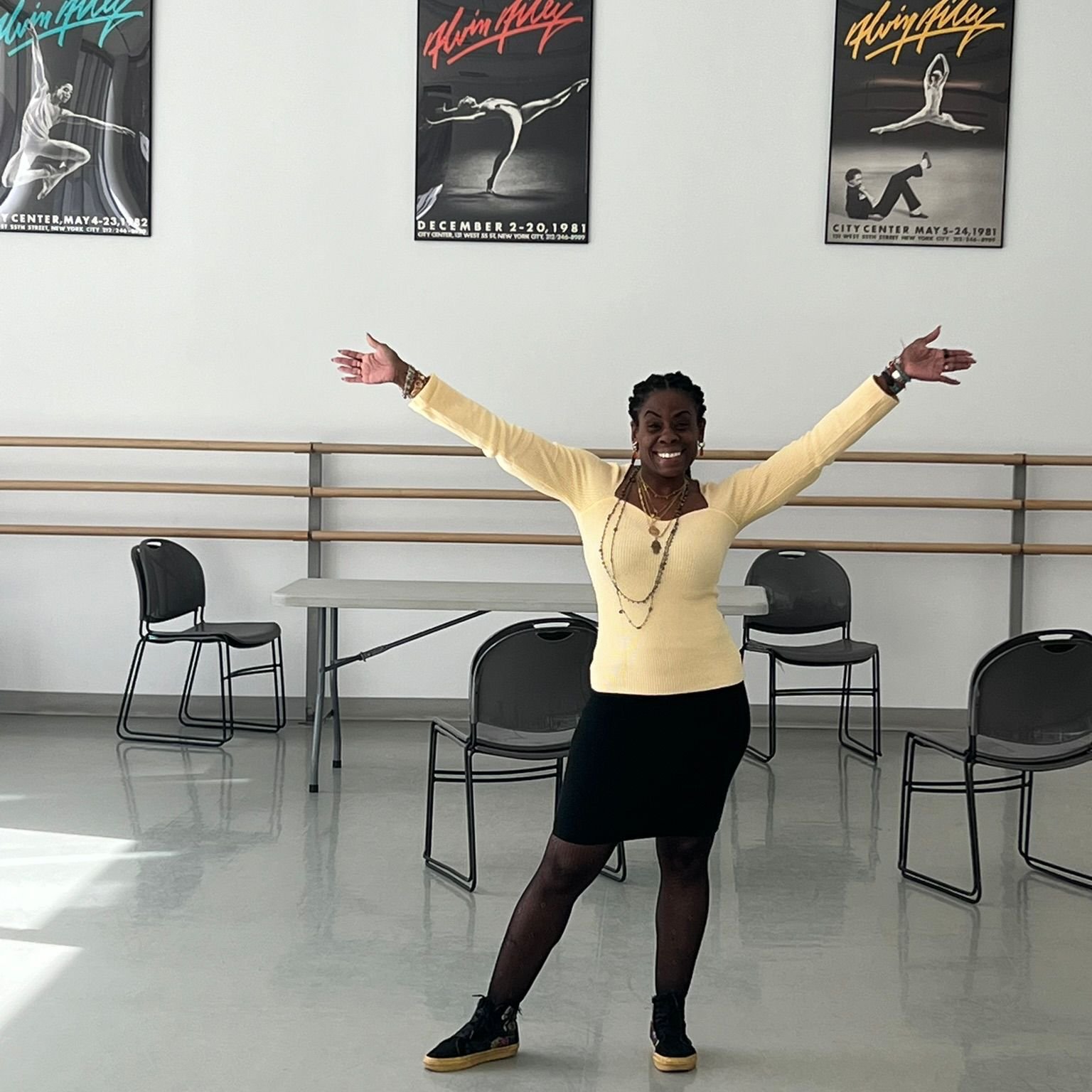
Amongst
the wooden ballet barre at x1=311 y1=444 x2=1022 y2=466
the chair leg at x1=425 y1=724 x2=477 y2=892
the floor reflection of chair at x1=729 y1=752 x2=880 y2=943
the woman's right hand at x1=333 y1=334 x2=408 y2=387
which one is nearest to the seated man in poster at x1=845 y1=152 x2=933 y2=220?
the wooden ballet barre at x1=311 y1=444 x2=1022 y2=466

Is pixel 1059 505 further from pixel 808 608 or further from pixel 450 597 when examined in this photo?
pixel 450 597

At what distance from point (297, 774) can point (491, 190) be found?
8.86 ft

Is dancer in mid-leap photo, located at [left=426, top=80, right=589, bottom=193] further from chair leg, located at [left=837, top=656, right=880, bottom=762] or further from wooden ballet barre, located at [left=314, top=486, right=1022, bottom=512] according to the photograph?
chair leg, located at [left=837, top=656, right=880, bottom=762]

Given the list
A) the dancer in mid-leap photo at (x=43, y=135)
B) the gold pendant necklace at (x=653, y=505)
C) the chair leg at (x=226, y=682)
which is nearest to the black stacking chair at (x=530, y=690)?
the gold pendant necklace at (x=653, y=505)

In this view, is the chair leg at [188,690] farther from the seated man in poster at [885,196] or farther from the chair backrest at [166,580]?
the seated man in poster at [885,196]

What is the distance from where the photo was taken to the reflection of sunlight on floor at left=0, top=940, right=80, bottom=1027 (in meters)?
2.81

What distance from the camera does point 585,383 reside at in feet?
19.3

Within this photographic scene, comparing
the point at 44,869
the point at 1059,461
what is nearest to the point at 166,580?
the point at 44,869

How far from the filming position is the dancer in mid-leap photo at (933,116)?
5.78m

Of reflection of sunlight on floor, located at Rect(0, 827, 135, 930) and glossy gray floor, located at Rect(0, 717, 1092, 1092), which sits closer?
glossy gray floor, located at Rect(0, 717, 1092, 1092)

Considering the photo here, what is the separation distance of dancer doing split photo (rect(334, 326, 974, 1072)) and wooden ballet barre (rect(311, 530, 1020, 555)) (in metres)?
3.22

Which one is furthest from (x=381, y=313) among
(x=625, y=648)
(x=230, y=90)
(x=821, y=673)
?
(x=625, y=648)

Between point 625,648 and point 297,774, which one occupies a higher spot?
point 625,648

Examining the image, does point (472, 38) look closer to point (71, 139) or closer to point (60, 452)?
point (71, 139)
